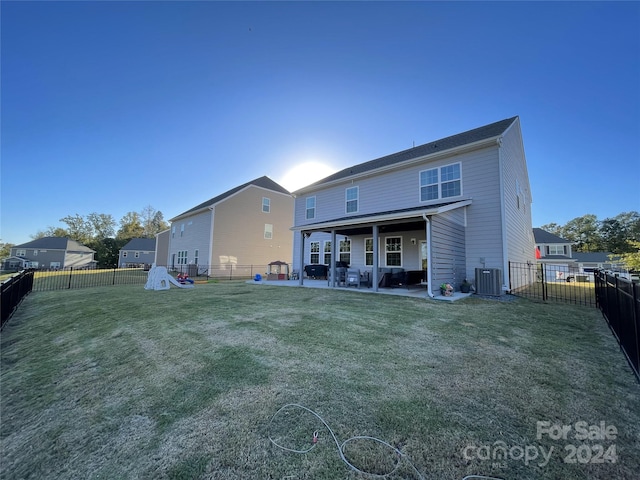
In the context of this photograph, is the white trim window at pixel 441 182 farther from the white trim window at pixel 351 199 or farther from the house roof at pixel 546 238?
the house roof at pixel 546 238

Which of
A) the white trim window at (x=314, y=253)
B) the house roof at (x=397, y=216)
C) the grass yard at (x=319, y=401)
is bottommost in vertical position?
the grass yard at (x=319, y=401)

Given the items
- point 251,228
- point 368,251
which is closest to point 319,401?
point 368,251

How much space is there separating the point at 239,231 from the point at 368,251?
12757mm

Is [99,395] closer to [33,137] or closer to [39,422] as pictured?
[39,422]

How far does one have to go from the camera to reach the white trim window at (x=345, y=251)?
14125 millimetres

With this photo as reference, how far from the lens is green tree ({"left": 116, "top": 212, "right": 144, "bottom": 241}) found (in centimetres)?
5345

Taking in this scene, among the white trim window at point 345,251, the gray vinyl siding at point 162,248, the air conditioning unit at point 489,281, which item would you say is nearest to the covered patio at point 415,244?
the white trim window at point 345,251

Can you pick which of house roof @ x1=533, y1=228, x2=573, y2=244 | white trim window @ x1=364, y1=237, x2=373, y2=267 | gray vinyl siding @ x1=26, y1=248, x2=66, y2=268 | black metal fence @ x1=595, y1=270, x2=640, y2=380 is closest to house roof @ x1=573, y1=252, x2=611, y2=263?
house roof @ x1=533, y1=228, x2=573, y2=244

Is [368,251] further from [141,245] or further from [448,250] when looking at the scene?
[141,245]

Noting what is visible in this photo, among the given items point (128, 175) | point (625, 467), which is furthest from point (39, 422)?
point (128, 175)

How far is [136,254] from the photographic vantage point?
140 feet

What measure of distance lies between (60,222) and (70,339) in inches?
2773

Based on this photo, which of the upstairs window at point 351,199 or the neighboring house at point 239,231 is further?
the neighboring house at point 239,231

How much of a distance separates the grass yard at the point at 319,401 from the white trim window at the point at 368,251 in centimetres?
799
